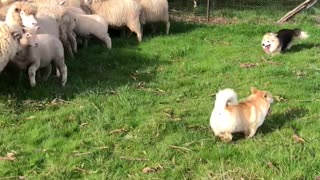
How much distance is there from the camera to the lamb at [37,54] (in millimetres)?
7973

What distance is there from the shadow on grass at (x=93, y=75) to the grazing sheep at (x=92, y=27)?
25 centimetres

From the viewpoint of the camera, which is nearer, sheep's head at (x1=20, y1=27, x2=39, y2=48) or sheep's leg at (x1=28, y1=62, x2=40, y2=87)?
sheep's head at (x1=20, y1=27, x2=39, y2=48)

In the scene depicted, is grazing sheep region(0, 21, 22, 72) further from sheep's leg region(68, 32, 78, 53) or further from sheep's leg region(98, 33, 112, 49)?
sheep's leg region(98, 33, 112, 49)

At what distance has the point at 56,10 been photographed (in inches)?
409

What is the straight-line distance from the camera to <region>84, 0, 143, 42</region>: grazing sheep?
12633 mm

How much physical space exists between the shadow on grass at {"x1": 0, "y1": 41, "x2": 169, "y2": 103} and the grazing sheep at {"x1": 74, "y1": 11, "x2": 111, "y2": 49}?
0.81ft

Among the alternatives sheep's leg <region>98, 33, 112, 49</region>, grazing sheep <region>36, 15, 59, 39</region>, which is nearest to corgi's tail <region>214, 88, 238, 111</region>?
grazing sheep <region>36, 15, 59, 39</region>

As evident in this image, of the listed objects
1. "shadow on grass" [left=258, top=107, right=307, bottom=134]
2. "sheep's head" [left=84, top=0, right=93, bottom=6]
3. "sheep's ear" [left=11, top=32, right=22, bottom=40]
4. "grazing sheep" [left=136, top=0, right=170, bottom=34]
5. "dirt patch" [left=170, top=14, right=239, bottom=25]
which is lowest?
"dirt patch" [left=170, top=14, right=239, bottom=25]

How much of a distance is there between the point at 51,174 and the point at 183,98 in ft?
10.6

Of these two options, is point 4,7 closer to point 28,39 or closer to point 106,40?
point 28,39

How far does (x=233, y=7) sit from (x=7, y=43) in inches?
480

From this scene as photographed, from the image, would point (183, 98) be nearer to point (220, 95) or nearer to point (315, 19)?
point (220, 95)

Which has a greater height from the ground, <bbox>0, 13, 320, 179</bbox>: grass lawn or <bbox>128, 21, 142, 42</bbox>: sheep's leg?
<bbox>128, 21, 142, 42</bbox>: sheep's leg

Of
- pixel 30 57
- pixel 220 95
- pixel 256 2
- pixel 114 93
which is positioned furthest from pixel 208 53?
pixel 256 2
